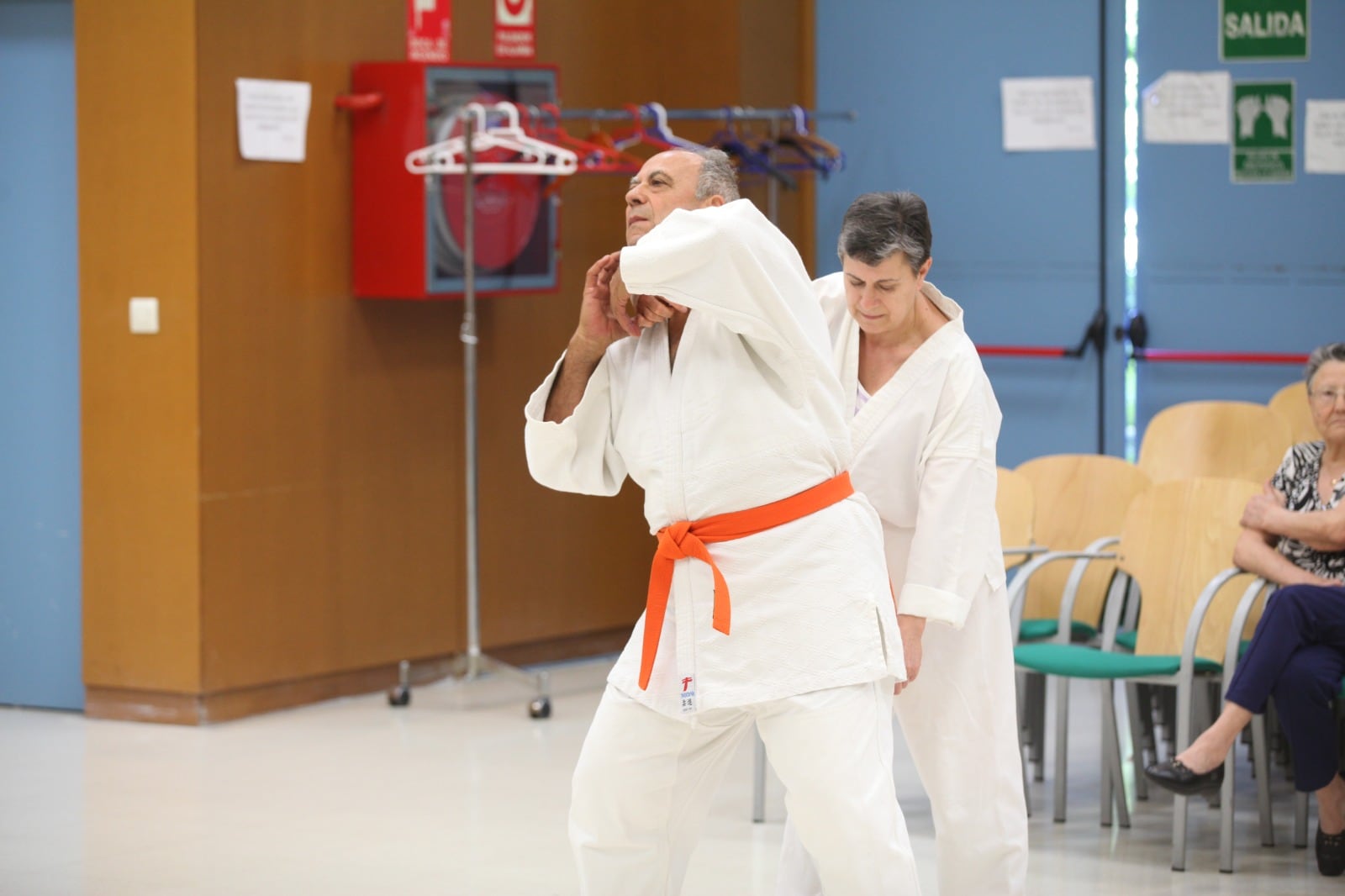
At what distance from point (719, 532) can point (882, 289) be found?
0.73 m

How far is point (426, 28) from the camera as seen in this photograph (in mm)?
6559

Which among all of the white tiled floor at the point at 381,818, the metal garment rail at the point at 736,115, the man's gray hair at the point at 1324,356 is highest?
the metal garment rail at the point at 736,115

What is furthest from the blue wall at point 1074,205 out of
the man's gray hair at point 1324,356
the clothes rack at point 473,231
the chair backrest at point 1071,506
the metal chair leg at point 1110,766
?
the metal chair leg at point 1110,766

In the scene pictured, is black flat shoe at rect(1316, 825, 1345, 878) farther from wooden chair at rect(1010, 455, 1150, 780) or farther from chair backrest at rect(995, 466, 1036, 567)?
chair backrest at rect(995, 466, 1036, 567)

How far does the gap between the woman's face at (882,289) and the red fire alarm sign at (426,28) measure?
11.0ft

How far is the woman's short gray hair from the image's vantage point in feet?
9.95

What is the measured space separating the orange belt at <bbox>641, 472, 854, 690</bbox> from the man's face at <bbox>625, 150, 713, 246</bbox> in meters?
0.46

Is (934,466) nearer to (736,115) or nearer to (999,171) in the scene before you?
(736,115)

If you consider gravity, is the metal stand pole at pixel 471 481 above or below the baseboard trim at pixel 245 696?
above

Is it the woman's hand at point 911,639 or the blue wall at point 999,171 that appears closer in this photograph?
the woman's hand at point 911,639

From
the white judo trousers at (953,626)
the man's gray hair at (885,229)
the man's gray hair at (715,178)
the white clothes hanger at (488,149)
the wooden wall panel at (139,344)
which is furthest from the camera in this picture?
the white clothes hanger at (488,149)

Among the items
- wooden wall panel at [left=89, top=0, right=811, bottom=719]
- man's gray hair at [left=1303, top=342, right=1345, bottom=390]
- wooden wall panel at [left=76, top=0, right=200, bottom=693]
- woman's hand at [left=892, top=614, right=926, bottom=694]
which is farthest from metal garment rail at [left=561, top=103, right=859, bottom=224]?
woman's hand at [left=892, top=614, right=926, bottom=694]

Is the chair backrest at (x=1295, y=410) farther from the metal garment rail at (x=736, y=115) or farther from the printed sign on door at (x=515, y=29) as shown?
the printed sign on door at (x=515, y=29)

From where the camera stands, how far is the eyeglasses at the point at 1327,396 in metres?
4.82
